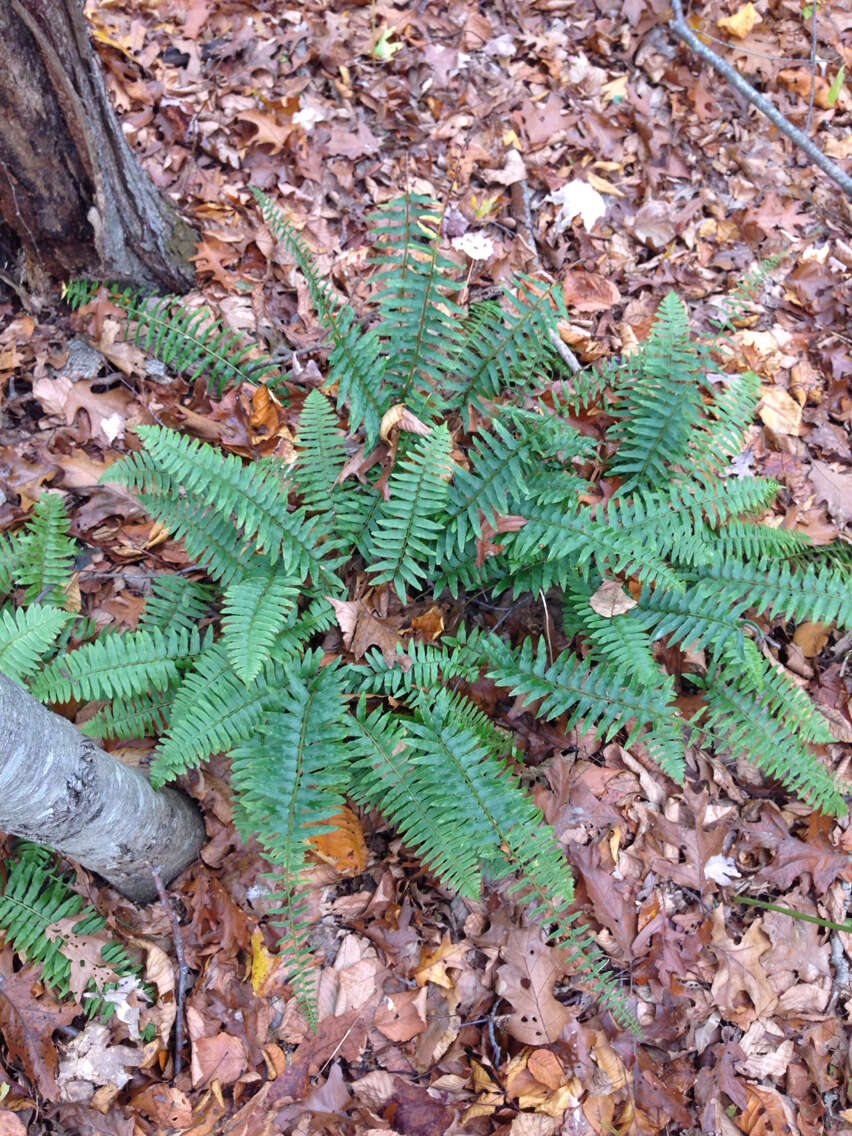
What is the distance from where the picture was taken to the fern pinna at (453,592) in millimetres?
2555

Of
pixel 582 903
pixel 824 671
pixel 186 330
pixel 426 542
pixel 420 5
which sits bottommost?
pixel 582 903

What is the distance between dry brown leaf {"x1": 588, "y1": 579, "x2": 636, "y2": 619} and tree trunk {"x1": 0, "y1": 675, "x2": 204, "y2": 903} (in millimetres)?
1740

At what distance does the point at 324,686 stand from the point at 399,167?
10.1ft

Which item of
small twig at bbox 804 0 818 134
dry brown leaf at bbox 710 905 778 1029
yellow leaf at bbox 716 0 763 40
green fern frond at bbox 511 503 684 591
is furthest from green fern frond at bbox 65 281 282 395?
yellow leaf at bbox 716 0 763 40

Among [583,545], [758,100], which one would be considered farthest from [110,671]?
Result: [758,100]

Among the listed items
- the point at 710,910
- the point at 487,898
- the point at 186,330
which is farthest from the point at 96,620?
the point at 710,910

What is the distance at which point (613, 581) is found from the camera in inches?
115

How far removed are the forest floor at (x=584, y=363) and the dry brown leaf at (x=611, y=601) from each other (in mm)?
553

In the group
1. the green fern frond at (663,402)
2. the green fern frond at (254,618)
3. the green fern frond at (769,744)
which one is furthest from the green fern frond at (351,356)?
the green fern frond at (769,744)

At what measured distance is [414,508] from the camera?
273cm

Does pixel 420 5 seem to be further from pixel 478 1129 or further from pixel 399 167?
pixel 478 1129

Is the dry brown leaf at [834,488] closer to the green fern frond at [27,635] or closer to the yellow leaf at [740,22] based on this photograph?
the yellow leaf at [740,22]

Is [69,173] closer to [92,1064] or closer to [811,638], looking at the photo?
[92,1064]

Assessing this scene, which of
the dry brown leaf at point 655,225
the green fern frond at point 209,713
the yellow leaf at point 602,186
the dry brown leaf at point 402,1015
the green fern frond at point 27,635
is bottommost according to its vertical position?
the dry brown leaf at point 402,1015
